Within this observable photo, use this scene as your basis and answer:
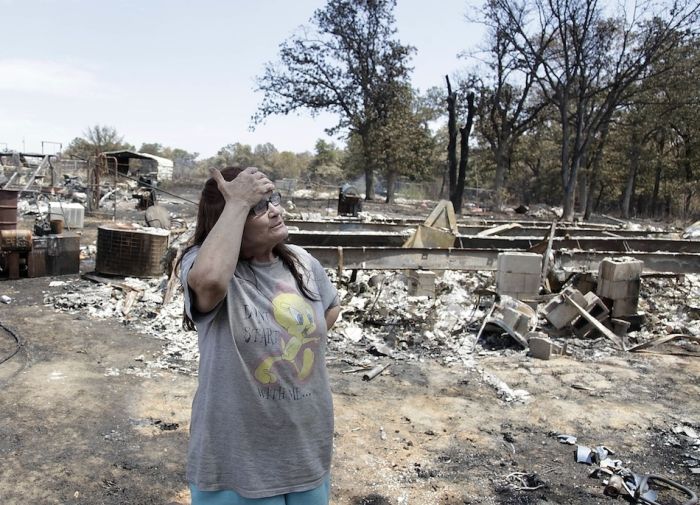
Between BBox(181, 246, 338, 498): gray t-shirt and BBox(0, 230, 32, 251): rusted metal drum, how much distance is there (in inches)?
357

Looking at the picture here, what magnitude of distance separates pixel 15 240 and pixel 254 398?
9.34m

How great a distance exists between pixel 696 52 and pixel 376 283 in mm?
26914

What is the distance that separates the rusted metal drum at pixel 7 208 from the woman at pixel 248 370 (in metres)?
10.7

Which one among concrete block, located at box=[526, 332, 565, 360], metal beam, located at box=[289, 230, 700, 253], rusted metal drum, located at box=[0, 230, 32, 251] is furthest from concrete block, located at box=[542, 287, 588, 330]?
rusted metal drum, located at box=[0, 230, 32, 251]

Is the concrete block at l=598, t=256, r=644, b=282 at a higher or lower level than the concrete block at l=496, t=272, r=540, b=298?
higher

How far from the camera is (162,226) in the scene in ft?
51.4

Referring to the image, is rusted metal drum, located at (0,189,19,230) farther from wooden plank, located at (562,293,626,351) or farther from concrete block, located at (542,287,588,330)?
wooden plank, located at (562,293,626,351)

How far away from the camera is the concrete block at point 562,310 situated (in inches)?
292

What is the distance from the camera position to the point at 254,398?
5.74ft

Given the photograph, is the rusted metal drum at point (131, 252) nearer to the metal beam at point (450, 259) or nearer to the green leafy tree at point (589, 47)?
the metal beam at point (450, 259)

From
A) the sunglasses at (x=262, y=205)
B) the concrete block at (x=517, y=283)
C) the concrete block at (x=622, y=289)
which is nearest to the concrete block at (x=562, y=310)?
the concrete block at (x=517, y=283)

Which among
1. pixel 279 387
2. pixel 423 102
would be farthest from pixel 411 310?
pixel 423 102

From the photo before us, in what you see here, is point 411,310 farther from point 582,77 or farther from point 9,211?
point 582,77

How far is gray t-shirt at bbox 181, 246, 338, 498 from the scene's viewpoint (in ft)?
5.74
